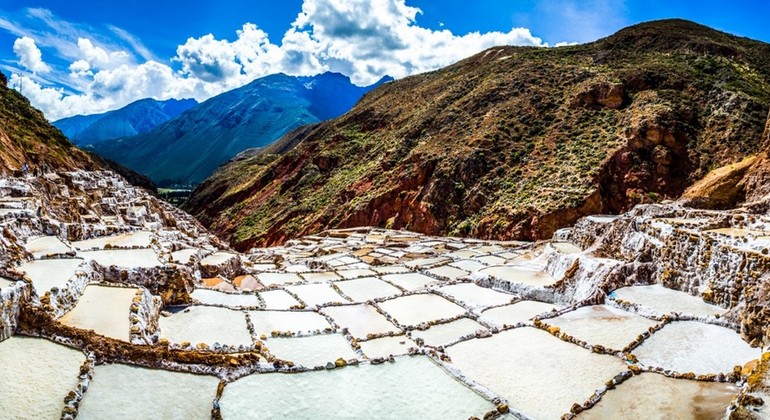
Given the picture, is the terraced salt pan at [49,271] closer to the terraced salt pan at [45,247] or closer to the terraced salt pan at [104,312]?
the terraced salt pan at [104,312]

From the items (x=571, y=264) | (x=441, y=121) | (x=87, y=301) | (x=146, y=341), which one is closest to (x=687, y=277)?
(x=571, y=264)

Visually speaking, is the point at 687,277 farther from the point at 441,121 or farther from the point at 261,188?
the point at 261,188

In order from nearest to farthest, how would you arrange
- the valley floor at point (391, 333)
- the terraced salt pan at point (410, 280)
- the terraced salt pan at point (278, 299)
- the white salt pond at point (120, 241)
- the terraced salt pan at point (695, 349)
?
the valley floor at point (391, 333) → the terraced salt pan at point (695, 349) → the terraced salt pan at point (278, 299) → the white salt pond at point (120, 241) → the terraced salt pan at point (410, 280)

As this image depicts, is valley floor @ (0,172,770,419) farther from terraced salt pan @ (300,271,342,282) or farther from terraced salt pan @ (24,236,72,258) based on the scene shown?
terraced salt pan @ (300,271,342,282)

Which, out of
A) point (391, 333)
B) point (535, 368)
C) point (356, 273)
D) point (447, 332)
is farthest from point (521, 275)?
point (535, 368)

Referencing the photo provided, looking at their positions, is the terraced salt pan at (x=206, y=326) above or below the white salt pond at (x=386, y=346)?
above

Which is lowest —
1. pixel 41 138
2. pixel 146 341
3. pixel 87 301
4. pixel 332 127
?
pixel 146 341

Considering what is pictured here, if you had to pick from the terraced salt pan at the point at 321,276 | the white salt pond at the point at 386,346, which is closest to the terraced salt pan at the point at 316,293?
the terraced salt pan at the point at 321,276
